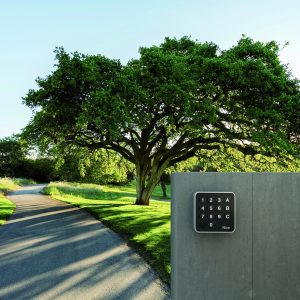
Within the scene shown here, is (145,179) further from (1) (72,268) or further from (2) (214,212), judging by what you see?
(2) (214,212)

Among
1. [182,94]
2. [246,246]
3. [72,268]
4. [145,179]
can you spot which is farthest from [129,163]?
[246,246]

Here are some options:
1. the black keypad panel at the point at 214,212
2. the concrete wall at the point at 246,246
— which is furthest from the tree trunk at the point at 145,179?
the black keypad panel at the point at 214,212

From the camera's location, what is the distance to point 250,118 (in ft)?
65.9

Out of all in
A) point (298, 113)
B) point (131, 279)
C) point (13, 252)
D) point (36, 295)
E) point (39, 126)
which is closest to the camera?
point (36, 295)

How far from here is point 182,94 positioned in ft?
63.6

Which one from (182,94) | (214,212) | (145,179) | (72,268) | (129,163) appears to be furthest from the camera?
(129,163)

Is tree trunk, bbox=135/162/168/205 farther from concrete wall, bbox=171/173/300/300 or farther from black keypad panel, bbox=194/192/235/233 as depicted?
black keypad panel, bbox=194/192/235/233

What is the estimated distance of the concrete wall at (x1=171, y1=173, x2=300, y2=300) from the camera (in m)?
3.69

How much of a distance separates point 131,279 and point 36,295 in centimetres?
167

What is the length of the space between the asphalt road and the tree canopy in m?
8.40

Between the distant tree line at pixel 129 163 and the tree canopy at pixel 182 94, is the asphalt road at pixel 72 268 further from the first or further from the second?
the distant tree line at pixel 129 163

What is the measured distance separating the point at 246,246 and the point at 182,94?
52.9ft

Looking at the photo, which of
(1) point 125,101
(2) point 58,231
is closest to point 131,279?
(2) point 58,231

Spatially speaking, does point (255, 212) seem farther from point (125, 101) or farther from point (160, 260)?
point (125, 101)
